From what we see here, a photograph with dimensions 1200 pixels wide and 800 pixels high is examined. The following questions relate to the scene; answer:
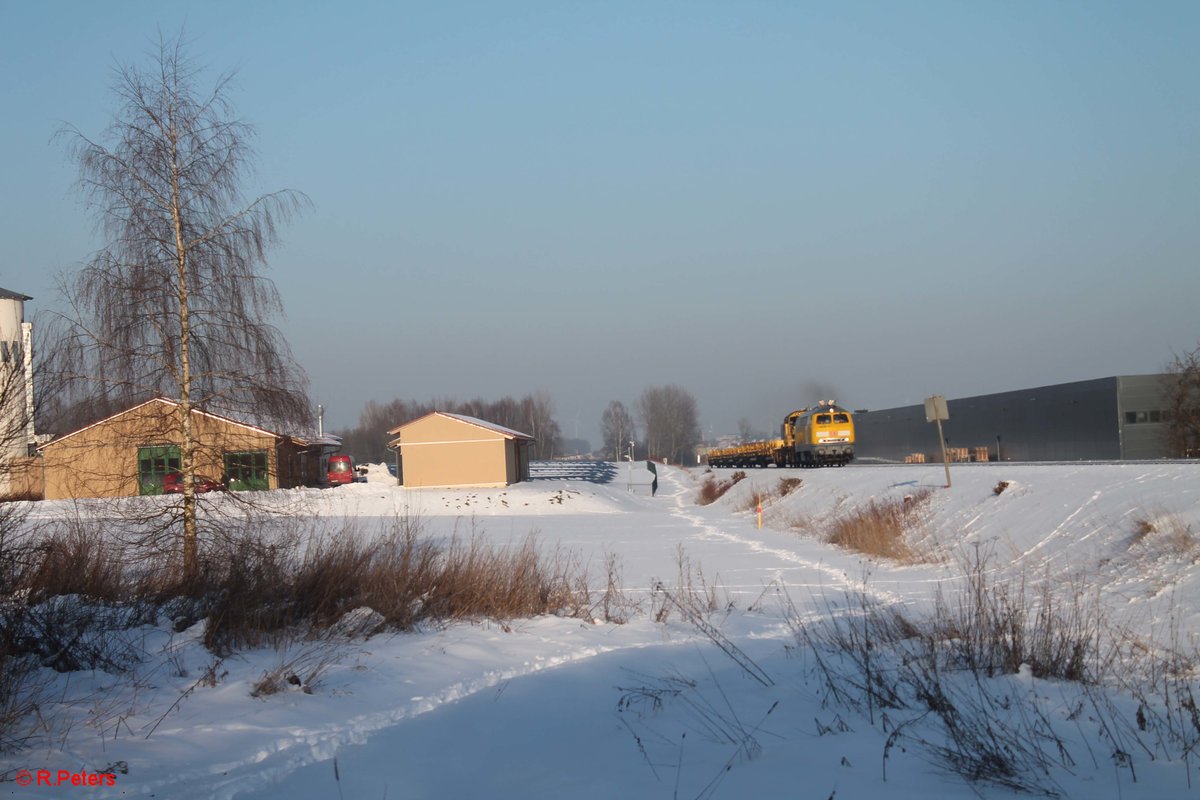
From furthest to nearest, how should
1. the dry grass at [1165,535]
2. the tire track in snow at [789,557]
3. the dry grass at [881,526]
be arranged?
the dry grass at [881,526], the tire track in snow at [789,557], the dry grass at [1165,535]

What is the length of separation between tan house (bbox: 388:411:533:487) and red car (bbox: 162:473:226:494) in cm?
3885

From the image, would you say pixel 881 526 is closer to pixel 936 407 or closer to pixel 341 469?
pixel 936 407

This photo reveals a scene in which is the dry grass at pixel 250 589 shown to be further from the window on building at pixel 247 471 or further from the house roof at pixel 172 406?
the house roof at pixel 172 406

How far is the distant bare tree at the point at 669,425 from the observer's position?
159375mm

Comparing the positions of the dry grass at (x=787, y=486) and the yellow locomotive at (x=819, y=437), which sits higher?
the yellow locomotive at (x=819, y=437)

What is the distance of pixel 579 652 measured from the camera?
10133mm

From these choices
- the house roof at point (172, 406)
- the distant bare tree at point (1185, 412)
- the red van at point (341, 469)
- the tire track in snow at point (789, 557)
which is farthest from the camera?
the red van at point (341, 469)

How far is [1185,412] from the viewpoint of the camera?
34.5 metres

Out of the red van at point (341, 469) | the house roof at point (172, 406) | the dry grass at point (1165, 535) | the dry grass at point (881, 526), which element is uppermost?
the house roof at point (172, 406)

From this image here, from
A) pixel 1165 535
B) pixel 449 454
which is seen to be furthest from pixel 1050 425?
pixel 1165 535

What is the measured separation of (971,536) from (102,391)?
16271mm

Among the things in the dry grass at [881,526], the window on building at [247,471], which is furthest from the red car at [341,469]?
the window on building at [247,471]

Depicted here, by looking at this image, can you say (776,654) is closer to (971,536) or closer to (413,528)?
(413,528)

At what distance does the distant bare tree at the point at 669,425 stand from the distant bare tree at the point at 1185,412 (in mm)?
120372
